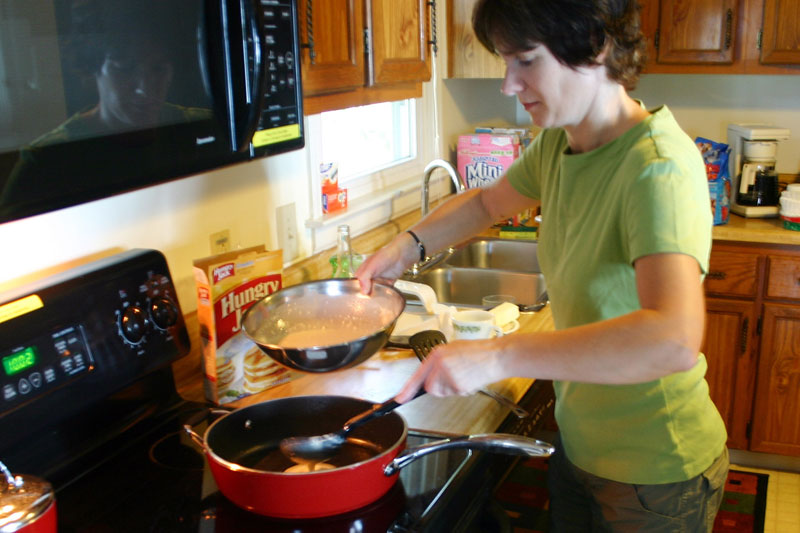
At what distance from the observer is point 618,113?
1209 mm

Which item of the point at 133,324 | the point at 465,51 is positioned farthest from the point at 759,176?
the point at 133,324

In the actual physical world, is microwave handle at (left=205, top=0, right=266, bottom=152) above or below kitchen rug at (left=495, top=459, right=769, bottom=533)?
above

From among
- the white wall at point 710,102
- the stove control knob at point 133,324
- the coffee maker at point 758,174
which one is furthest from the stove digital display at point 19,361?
the coffee maker at point 758,174

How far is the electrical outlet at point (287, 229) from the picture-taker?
1.90m

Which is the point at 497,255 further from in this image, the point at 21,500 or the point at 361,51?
the point at 21,500

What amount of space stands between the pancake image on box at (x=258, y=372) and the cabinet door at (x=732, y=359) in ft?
6.28

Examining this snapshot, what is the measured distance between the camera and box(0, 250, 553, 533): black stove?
1023 millimetres

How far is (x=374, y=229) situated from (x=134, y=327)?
4.06ft

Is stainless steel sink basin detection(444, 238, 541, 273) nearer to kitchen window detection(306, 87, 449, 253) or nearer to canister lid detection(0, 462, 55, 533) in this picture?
kitchen window detection(306, 87, 449, 253)

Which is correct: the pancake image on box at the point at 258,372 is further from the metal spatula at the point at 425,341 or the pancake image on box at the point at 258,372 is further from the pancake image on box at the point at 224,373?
the metal spatula at the point at 425,341

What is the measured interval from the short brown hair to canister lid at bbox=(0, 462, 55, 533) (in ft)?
2.69

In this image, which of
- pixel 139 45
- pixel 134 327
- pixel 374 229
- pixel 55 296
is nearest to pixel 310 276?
pixel 374 229

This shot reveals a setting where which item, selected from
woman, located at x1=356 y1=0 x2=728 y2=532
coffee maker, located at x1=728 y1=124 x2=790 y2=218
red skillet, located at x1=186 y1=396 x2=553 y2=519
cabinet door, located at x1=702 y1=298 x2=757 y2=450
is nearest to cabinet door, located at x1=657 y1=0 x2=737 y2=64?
coffee maker, located at x1=728 y1=124 x2=790 y2=218

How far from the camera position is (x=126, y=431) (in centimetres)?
125
